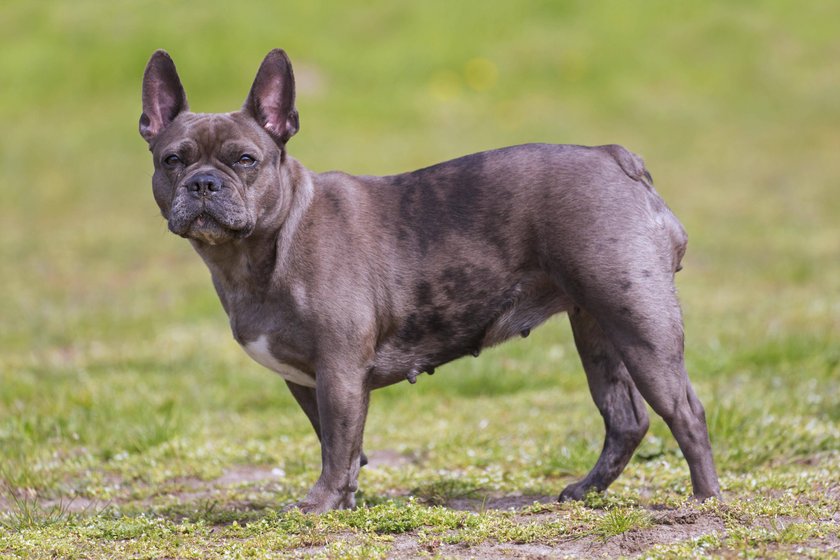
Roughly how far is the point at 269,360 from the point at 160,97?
1.52m

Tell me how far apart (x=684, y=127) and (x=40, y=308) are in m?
14.6

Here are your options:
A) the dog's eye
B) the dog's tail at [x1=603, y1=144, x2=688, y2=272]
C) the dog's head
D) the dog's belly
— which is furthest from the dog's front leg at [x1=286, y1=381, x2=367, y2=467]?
the dog's tail at [x1=603, y1=144, x2=688, y2=272]

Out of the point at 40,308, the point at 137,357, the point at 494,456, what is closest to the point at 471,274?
the point at 494,456

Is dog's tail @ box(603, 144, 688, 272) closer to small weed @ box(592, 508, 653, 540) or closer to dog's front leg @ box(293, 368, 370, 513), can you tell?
small weed @ box(592, 508, 653, 540)

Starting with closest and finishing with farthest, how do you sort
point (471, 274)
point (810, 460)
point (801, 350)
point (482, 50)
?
1. point (471, 274)
2. point (810, 460)
3. point (801, 350)
4. point (482, 50)

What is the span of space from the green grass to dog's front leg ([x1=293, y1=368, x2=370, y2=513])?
21 centimetres

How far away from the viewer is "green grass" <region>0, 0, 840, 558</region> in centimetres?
545

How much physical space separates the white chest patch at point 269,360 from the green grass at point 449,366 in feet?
2.36

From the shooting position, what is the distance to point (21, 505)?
6.05 meters

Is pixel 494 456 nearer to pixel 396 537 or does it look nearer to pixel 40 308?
pixel 396 537

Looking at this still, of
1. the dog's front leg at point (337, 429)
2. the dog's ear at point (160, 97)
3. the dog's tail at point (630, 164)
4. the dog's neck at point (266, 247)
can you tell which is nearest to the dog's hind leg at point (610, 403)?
the dog's tail at point (630, 164)

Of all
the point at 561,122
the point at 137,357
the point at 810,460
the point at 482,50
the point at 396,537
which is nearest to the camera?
the point at 396,537

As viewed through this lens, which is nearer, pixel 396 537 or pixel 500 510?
pixel 396 537

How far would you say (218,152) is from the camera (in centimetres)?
567
